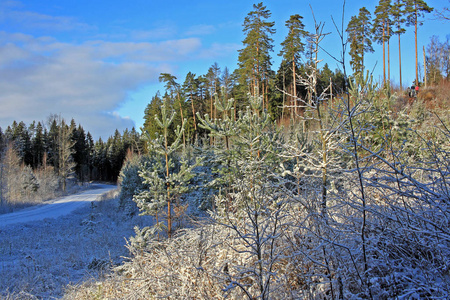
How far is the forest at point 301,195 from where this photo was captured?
2.50 m

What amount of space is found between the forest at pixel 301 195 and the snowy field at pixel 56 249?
1154 mm

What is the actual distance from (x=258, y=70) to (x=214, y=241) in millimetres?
24830

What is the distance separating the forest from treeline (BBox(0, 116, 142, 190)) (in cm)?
895

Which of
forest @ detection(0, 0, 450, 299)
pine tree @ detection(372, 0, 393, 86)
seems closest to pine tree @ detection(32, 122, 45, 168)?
forest @ detection(0, 0, 450, 299)

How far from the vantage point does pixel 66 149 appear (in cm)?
3709

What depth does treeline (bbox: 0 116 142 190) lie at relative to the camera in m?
37.4

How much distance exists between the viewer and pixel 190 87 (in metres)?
37.3

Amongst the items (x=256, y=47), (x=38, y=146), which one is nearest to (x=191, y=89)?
(x=256, y=47)

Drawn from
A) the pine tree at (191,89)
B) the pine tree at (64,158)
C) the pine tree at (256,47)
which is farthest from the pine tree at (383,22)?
the pine tree at (64,158)

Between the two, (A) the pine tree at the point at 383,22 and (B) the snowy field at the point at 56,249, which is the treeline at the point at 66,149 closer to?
(B) the snowy field at the point at 56,249

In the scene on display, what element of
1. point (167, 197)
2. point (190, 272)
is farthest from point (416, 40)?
point (190, 272)

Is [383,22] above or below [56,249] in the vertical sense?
above

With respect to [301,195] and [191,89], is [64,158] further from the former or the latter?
[301,195]

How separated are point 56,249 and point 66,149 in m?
31.7
